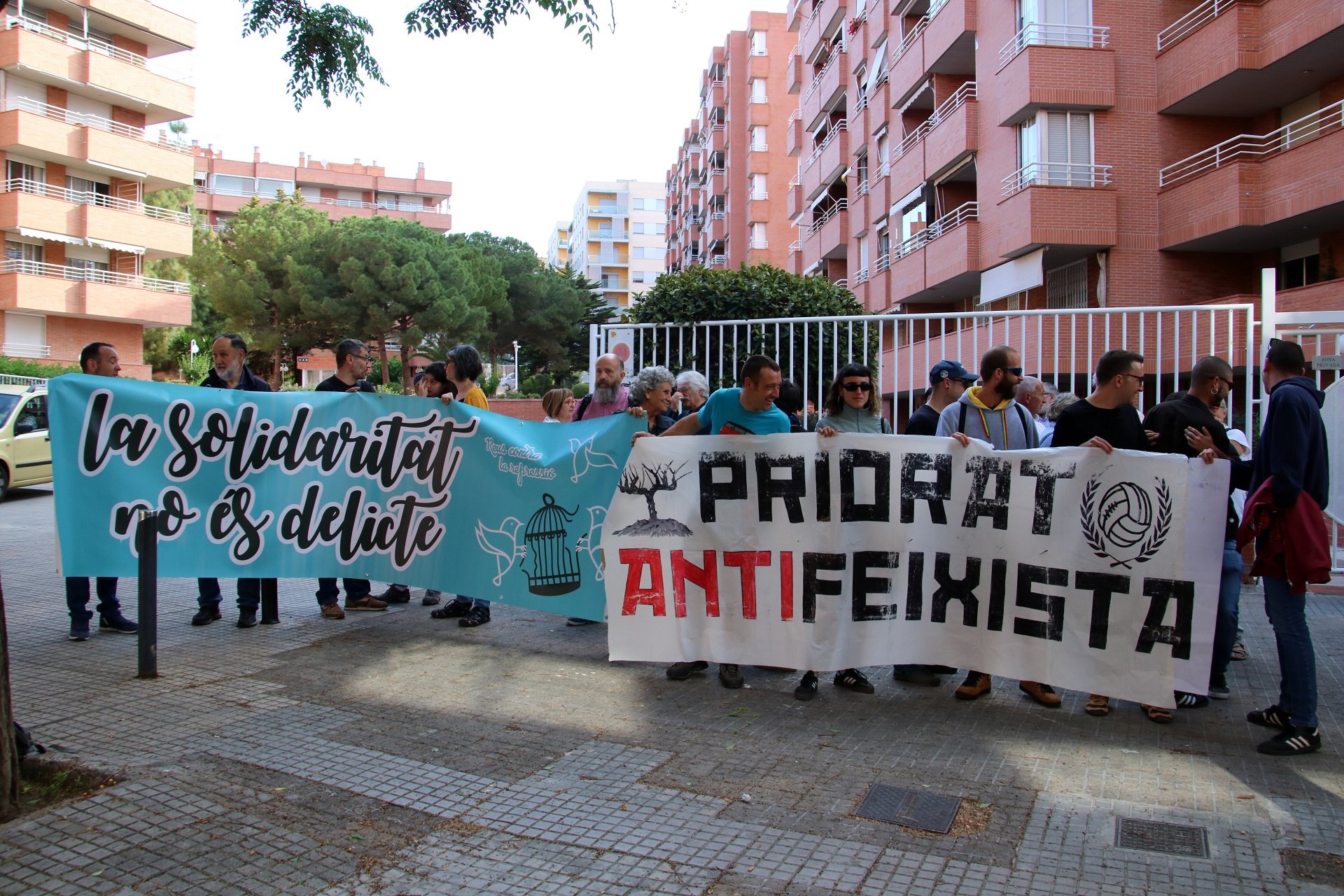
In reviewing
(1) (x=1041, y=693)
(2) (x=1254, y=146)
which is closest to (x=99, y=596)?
(1) (x=1041, y=693)

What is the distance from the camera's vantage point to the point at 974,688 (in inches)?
213

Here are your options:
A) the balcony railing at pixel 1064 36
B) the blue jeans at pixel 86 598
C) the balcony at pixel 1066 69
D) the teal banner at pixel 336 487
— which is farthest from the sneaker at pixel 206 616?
the balcony railing at pixel 1064 36

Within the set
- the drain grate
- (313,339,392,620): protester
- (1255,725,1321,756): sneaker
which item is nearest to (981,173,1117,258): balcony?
(313,339,392,620): protester

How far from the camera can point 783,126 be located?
198 ft

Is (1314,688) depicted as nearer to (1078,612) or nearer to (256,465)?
(1078,612)

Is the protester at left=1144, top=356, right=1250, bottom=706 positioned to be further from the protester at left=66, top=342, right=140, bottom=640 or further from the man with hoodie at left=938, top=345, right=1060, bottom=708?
the protester at left=66, top=342, right=140, bottom=640

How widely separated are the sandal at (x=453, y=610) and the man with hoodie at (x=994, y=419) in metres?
3.70

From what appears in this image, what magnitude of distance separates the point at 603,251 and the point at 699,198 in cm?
5575

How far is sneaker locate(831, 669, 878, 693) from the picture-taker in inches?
220

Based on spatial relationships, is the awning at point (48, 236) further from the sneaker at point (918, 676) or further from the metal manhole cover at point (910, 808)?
the metal manhole cover at point (910, 808)

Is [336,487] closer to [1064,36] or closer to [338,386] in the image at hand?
[338,386]

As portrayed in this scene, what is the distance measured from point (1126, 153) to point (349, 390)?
62.9ft

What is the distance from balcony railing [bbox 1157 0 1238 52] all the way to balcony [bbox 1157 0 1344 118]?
18 millimetres

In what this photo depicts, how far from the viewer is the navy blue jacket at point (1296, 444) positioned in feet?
15.0
